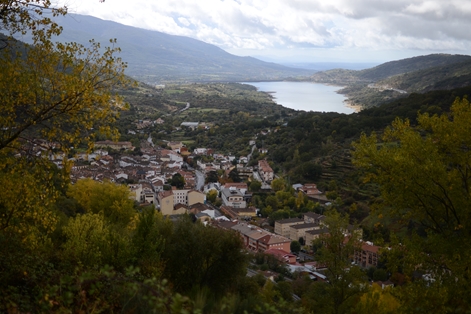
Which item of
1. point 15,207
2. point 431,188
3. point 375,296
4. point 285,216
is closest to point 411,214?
point 431,188

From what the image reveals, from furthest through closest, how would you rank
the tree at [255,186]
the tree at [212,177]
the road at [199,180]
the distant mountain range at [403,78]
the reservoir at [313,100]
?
the reservoir at [313,100] → the distant mountain range at [403,78] → the tree at [212,177] → the road at [199,180] → the tree at [255,186]

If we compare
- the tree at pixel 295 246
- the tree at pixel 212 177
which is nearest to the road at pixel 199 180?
the tree at pixel 212 177

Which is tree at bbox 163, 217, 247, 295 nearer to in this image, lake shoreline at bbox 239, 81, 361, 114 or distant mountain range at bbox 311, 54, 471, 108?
distant mountain range at bbox 311, 54, 471, 108

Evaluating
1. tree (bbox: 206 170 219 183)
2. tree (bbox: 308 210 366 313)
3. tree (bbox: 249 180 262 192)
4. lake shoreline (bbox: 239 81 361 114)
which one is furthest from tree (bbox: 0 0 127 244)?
lake shoreline (bbox: 239 81 361 114)

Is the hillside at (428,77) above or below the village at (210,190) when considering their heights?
above

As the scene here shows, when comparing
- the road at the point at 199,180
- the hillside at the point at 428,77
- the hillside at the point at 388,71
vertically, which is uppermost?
the hillside at the point at 388,71

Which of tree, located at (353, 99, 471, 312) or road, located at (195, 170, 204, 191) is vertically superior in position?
tree, located at (353, 99, 471, 312)

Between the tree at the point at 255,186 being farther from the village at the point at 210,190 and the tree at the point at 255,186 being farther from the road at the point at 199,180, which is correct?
the road at the point at 199,180

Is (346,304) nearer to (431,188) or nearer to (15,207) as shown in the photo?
(431,188)

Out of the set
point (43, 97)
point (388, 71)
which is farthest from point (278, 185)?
point (388, 71)
